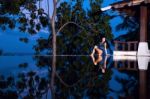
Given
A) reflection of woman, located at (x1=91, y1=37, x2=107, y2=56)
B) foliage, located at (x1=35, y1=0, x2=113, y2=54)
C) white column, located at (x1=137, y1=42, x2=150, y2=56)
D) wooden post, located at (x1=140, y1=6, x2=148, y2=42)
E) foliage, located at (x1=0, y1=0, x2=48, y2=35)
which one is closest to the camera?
wooden post, located at (x1=140, y1=6, x2=148, y2=42)

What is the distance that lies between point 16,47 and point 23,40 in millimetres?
2419

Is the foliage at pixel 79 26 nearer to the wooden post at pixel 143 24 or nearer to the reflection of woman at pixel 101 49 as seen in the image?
the reflection of woman at pixel 101 49

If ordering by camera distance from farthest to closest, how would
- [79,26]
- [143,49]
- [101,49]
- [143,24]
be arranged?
1. [79,26]
2. [101,49]
3. [143,49]
4. [143,24]

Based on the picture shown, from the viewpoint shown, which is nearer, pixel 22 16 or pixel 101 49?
pixel 101 49

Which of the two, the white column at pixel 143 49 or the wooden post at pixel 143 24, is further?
the white column at pixel 143 49

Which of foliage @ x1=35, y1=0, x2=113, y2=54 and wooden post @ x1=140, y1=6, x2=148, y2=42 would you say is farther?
foliage @ x1=35, y1=0, x2=113, y2=54

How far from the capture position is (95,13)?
23.7 meters

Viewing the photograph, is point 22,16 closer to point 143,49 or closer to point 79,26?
point 79,26

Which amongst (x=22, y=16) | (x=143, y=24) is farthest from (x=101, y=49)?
(x=22, y=16)

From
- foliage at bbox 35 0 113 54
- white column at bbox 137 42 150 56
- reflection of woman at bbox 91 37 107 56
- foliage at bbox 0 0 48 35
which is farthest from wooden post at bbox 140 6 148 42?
foliage at bbox 0 0 48 35

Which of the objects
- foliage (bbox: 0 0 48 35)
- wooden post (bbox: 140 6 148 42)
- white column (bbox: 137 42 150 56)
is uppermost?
foliage (bbox: 0 0 48 35)

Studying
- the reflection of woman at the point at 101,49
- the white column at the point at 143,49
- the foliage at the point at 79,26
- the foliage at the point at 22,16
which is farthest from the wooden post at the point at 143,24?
the foliage at the point at 22,16

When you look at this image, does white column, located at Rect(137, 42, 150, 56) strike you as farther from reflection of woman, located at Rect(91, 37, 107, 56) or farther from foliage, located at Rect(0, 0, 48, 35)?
foliage, located at Rect(0, 0, 48, 35)

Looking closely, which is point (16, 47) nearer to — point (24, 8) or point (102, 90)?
point (24, 8)
